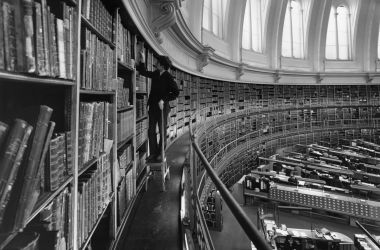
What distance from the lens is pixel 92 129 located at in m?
1.26

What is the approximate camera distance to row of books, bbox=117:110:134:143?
73.4 inches

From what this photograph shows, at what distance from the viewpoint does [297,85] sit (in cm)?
1251

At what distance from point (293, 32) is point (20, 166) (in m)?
14.1

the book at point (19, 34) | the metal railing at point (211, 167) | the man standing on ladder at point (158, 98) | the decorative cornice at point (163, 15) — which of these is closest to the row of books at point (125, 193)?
the man standing on ladder at point (158, 98)

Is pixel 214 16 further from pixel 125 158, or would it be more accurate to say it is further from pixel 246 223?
pixel 246 223

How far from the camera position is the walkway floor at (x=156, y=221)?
5.33 feet

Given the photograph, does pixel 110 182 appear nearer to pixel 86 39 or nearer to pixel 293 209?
pixel 86 39

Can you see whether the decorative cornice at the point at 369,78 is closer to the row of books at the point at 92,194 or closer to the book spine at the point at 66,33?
the row of books at the point at 92,194

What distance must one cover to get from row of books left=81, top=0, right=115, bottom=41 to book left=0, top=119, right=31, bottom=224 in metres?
0.76

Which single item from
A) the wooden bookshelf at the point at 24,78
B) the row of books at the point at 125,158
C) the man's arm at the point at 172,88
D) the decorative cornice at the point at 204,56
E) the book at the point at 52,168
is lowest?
the row of books at the point at 125,158

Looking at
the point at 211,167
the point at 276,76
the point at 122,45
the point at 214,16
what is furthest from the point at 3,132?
the point at 276,76

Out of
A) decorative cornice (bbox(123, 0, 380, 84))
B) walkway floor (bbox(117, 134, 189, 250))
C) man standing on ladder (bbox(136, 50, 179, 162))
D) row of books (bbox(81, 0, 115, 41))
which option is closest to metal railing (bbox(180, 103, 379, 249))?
walkway floor (bbox(117, 134, 189, 250))

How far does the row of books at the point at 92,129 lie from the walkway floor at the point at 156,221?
2.17 feet

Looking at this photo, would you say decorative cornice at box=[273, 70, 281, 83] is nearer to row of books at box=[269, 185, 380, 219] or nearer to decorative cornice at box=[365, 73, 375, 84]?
decorative cornice at box=[365, 73, 375, 84]
